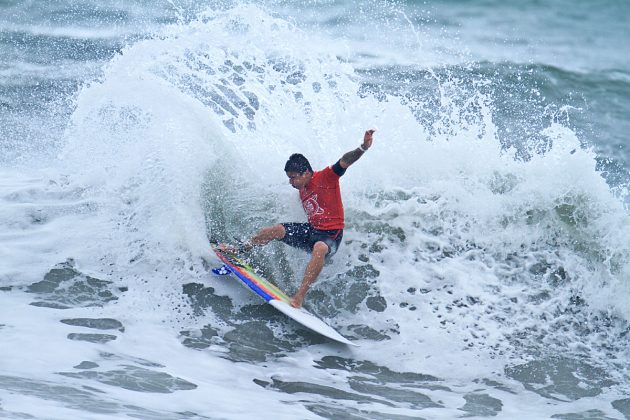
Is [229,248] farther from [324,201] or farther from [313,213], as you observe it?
[324,201]

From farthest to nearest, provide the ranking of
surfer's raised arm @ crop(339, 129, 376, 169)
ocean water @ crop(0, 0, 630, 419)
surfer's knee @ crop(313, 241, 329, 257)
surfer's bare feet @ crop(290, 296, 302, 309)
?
surfer's knee @ crop(313, 241, 329, 257) < surfer's bare feet @ crop(290, 296, 302, 309) < surfer's raised arm @ crop(339, 129, 376, 169) < ocean water @ crop(0, 0, 630, 419)

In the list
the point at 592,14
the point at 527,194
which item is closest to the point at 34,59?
the point at 527,194

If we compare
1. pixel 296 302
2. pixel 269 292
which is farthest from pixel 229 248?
pixel 296 302

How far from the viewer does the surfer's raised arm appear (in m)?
6.59

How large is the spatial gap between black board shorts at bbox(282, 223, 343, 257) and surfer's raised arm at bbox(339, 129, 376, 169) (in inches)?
26.0

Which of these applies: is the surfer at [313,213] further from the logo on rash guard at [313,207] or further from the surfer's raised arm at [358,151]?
the surfer's raised arm at [358,151]

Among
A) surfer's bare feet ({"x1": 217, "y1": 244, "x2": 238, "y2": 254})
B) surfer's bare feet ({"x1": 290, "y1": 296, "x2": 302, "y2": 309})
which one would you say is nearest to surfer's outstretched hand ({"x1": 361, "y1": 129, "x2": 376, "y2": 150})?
surfer's bare feet ({"x1": 290, "y1": 296, "x2": 302, "y2": 309})

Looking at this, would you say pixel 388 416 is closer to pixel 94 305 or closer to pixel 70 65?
pixel 94 305

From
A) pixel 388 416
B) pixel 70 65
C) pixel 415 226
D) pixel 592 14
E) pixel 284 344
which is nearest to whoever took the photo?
pixel 388 416

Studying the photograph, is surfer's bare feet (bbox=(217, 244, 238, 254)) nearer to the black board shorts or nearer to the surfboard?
the surfboard

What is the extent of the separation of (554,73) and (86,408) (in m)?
12.8

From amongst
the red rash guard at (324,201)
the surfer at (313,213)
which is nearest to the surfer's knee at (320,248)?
the surfer at (313,213)

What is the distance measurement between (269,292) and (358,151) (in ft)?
4.93

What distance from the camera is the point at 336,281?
7.53 metres
